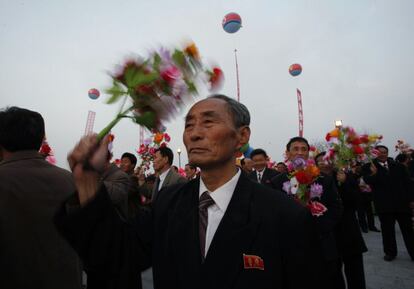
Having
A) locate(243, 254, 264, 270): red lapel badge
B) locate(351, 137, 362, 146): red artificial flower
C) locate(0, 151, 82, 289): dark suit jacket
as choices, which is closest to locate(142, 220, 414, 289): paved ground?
locate(351, 137, 362, 146): red artificial flower

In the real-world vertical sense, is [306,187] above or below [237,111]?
below

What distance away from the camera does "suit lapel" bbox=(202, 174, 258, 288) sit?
124 cm

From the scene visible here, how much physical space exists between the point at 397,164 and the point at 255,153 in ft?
11.4

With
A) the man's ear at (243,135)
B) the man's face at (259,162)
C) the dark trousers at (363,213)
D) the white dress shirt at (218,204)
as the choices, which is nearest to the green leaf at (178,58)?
the man's ear at (243,135)

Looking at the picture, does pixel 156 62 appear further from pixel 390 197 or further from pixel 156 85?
pixel 390 197

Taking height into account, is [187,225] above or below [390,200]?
above

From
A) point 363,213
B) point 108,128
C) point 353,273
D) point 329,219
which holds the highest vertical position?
point 108,128

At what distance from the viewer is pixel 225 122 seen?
158 cm

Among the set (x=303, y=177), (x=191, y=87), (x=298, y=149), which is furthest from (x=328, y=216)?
(x=191, y=87)

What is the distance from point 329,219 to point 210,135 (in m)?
2.54

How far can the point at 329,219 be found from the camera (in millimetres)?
3375

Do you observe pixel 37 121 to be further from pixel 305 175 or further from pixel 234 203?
pixel 305 175

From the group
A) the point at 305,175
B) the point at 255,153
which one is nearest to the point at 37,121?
the point at 305,175

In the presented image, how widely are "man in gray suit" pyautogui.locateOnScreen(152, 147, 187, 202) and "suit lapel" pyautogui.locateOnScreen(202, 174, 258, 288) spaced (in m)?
3.90
